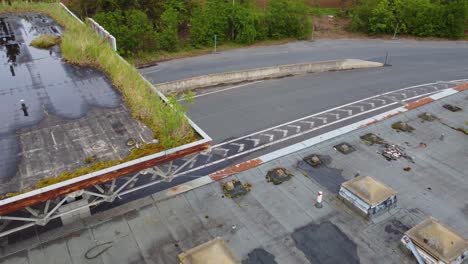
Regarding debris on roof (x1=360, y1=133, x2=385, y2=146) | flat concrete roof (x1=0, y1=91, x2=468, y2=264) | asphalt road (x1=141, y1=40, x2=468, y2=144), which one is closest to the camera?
flat concrete roof (x1=0, y1=91, x2=468, y2=264)

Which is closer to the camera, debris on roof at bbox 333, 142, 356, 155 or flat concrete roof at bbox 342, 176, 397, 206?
flat concrete roof at bbox 342, 176, 397, 206

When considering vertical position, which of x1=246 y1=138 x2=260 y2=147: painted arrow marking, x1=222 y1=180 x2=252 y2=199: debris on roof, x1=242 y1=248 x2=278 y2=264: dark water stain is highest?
x1=222 y1=180 x2=252 y2=199: debris on roof

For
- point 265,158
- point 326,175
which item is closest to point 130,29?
point 265,158

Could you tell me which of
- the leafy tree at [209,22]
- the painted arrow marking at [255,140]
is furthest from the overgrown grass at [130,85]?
the leafy tree at [209,22]

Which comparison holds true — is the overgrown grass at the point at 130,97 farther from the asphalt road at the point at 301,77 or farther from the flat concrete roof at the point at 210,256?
the asphalt road at the point at 301,77

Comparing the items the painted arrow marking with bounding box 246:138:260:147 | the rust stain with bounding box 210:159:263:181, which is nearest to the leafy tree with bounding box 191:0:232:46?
the painted arrow marking with bounding box 246:138:260:147

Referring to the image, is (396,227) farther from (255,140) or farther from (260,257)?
(255,140)

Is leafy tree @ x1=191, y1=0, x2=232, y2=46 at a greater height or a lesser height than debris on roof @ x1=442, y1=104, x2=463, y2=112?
greater

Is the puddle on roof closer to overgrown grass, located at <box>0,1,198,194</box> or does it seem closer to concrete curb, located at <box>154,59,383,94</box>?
overgrown grass, located at <box>0,1,198,194</box>
